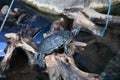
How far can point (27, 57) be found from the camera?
318cm

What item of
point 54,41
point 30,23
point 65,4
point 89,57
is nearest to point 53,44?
point 54,41

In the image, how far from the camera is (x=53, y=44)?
3.09 meters

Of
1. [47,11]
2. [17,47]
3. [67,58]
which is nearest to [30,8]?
[47,11]

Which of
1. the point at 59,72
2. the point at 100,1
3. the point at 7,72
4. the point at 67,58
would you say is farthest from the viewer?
the point at 100,1

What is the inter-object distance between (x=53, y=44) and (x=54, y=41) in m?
0.05

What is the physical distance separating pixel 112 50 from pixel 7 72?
1192 mm

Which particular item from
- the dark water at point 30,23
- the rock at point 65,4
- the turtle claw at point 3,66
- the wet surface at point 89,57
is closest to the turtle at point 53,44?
the wet surface at point 89,57

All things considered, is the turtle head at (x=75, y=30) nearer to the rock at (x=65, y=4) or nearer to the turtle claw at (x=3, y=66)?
the turtle claw at (x=3, y=66)

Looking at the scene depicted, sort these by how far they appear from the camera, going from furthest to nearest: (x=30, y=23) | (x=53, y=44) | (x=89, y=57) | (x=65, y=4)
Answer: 1. (x=65, y=4)
2. (x=30, y=23)
3. (x=89, y=57)
4. (x=53, y=44)

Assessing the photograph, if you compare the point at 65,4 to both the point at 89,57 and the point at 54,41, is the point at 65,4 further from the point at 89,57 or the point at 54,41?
the point at 54,41

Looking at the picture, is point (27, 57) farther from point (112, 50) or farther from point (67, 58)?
point (112, 50)

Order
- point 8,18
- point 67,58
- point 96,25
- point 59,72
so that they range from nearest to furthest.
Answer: point 59,72, point 67,58, point 96,25, point 8,18

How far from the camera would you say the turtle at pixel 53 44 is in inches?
118

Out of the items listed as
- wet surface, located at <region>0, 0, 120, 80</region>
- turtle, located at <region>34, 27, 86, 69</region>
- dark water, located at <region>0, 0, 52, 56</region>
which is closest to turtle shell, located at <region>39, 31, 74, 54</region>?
turtle, located at <region>34, 27, 86, 69</region>
